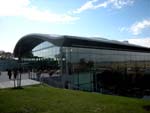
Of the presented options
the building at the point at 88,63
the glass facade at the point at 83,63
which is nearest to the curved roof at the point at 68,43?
the building at the point at 88,63

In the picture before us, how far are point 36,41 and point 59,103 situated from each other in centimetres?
3268

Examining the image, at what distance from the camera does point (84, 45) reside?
103ft

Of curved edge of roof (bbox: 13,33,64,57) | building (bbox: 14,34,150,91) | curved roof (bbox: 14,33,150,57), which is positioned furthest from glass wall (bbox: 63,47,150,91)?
curved edge of roof (bbox: 13,33,64,57)

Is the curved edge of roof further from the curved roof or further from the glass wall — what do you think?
the glass wall

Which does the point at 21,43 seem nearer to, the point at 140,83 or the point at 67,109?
the point at 140,83

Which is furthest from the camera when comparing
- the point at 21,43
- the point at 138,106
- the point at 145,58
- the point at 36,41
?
the point at 145,58

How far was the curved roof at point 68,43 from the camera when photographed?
94.3 feet

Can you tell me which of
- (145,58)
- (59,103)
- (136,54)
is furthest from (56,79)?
(145,58)

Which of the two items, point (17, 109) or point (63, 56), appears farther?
point (63, 56)

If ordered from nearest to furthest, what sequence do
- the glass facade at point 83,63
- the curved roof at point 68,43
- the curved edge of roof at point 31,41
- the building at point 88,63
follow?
the glass facade at point 83,63, the building at point 88,63, the curved roof at point 68,43, the curved edge of roof at point 31,41

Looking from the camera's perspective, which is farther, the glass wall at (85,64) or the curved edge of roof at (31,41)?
the curved edge of roof at (31,41)

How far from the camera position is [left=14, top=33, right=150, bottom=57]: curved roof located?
2875 centimetres

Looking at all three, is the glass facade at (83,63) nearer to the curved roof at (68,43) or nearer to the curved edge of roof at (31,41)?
the curved roof at (68,43)

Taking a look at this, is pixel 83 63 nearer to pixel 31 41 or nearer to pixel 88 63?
pixel 88 63
